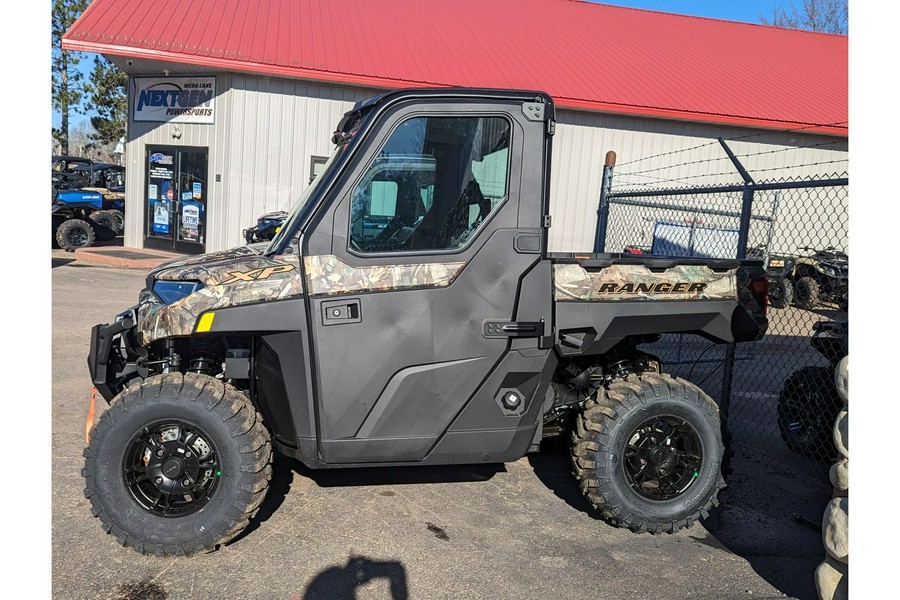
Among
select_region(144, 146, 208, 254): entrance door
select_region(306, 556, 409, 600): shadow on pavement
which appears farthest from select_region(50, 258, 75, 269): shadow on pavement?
select_region(306, 556, 409, 600): shadow on pavement

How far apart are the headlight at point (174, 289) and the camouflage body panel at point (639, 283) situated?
6.31 ft

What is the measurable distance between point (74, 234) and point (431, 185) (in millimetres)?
15695

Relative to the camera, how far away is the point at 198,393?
3615mm

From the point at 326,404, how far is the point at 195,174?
1439cm

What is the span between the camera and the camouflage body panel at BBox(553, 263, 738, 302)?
3.92 metres

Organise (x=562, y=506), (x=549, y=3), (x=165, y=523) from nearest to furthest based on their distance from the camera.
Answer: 1. (x=165, y=523)
2. (x=562, y=506)
3. (x=549, y=3)

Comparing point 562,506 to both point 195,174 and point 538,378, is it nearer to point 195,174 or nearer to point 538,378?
point 538,378

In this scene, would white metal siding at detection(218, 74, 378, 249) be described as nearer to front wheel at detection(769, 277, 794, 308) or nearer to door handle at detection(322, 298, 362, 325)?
front wheel at detection(769, 277, 794, 308)

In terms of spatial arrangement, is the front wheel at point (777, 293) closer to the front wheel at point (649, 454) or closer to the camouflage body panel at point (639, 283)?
the camouflage body panel at point (639, 283)

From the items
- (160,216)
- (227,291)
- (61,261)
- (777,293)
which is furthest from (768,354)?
(160,216)

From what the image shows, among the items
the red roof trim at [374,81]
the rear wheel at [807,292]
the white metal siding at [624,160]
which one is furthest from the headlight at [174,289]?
the white metal siding at [624,160]

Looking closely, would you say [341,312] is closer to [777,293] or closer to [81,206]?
[777,293]

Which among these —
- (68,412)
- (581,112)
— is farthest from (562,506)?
(581,112)

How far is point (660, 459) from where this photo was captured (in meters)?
4.18
